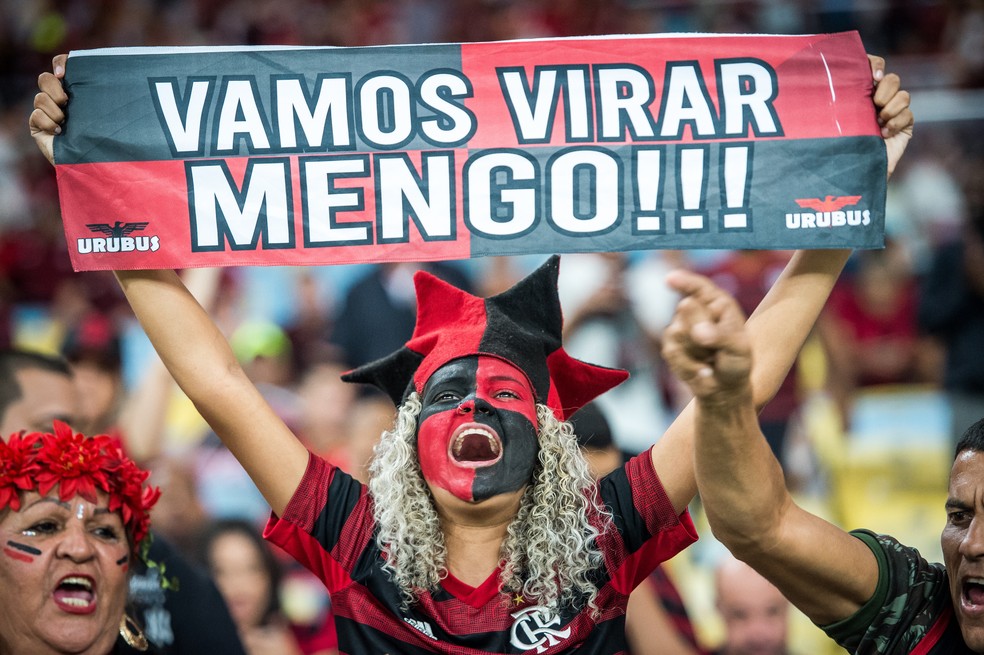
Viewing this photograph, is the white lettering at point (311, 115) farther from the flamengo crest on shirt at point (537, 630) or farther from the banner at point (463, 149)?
the flamengo crest on shirt at point (537, 630)

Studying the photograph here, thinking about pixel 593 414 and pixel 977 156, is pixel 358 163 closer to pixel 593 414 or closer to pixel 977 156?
pixel 593 414

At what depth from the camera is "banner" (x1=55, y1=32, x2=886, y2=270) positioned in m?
2.75

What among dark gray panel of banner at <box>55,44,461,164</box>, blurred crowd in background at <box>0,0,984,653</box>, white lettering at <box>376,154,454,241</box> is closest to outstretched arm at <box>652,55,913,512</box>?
white lettering at <box>376,154,454,241</box>

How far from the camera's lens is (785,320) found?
8.63 ft

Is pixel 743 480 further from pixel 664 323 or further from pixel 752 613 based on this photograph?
pixel 664 323

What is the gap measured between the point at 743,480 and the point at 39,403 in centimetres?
227

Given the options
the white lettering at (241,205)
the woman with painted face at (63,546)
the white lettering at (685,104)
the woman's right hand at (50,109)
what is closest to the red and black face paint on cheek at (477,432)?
the white lettering at (241,205)

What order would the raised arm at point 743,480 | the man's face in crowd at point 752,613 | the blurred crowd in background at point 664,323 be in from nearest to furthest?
the raised arm at point 743,480
the man's face in crowd at point 752,613
the blurred crowd in background at point 664,323

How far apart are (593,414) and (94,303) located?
4111 mm

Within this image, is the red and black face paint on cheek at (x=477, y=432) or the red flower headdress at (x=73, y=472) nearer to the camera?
the red and black face paint on cheek at (x=477, y=432)

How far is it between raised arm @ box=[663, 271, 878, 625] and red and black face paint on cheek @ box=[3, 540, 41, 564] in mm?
1472

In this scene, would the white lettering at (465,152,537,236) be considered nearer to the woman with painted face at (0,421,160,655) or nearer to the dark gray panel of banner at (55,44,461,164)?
the dark gray panel of banner at (55,44,461,164)

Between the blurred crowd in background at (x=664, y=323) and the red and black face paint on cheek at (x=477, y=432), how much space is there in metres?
1.18

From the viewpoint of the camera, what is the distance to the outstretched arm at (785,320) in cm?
256
